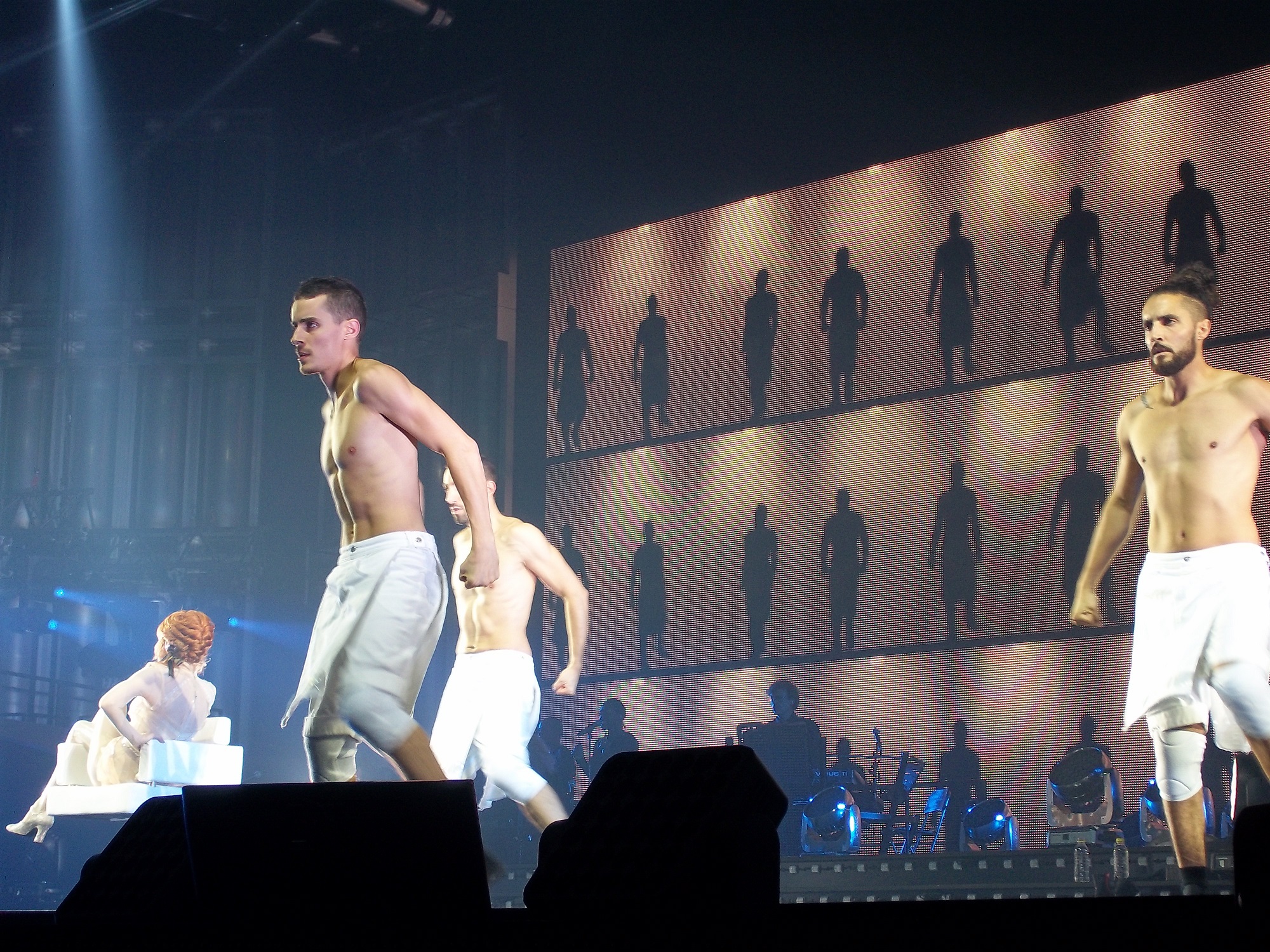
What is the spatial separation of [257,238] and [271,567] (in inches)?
125

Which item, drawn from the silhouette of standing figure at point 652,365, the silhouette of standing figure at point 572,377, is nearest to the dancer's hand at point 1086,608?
the silhouette of standing figure at point 652,365

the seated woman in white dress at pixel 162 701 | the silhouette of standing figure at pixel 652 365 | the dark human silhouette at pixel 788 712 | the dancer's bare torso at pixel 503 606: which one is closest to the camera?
the dancer's bare torso at pixel 503 606

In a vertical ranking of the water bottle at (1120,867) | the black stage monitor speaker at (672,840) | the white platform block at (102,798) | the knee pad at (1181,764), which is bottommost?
Result: the water bottle at (1120,867)

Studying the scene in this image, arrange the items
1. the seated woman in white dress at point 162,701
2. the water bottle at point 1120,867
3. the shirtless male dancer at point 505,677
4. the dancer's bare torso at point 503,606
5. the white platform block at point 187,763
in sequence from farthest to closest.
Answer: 1. the seated woman in white dress at point 162,701
2. the white platform block at point 187,763
3. the dancer's bare torso at point 503,606
4. the water bottle at point 1120,867
5. the shirtless male dancer at point 505,677

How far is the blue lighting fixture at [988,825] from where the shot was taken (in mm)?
7902

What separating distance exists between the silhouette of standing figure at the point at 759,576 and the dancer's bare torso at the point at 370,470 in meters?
4.96

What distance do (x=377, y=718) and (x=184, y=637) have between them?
149 inches

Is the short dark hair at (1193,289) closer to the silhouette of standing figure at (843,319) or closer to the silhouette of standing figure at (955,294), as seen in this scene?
the silhouette of standing figure at (955,294)

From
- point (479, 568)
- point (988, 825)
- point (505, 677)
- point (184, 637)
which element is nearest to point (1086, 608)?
point (479, 568)

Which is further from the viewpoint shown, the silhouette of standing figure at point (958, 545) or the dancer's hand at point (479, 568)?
the silhouette of standing figure at point (958, 545)

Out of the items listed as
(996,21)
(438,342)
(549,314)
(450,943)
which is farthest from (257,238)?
(450,943)

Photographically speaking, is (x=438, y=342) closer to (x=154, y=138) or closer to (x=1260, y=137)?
(x=154, y=138)

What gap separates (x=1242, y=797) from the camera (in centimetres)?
632

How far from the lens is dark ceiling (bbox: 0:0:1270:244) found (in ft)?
29.0
